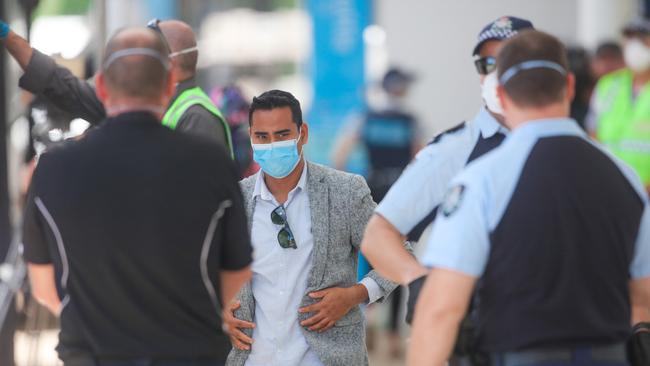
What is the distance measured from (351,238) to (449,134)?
66cm

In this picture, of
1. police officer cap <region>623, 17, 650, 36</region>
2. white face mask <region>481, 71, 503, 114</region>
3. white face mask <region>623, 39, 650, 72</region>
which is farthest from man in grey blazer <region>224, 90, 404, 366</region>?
police officer cap <region>623, 17, 650, 36</region>

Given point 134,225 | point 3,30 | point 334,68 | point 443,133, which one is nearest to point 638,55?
point 334,68

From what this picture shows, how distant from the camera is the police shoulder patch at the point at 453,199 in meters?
3.45

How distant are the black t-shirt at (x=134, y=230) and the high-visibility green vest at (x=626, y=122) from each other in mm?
5013

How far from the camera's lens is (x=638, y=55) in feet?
27.5

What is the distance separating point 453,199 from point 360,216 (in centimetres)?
122

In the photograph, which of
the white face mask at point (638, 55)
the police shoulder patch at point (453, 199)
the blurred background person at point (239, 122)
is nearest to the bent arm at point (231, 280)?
the police shoulder patch at point (453, 199)

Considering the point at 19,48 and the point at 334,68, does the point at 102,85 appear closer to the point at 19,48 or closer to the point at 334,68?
the point at 19,48

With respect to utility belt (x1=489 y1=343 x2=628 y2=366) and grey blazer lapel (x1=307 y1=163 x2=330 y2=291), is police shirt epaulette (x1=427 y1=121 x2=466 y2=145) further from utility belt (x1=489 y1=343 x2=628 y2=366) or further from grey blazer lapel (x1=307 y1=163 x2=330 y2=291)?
utility belt (x1=489 y1=343 x2=628 y2=366)

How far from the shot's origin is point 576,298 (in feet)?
11.1

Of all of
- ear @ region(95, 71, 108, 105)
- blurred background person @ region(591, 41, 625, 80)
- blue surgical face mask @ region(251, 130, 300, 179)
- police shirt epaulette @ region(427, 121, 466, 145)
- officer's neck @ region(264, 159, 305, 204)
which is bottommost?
blurred background person @ region(591, 41, 625, 80)

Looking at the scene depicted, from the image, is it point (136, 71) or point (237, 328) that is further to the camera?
point (237, 328)

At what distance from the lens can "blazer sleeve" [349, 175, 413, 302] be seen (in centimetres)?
464

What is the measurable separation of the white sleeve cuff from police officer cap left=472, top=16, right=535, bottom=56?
94 cm
